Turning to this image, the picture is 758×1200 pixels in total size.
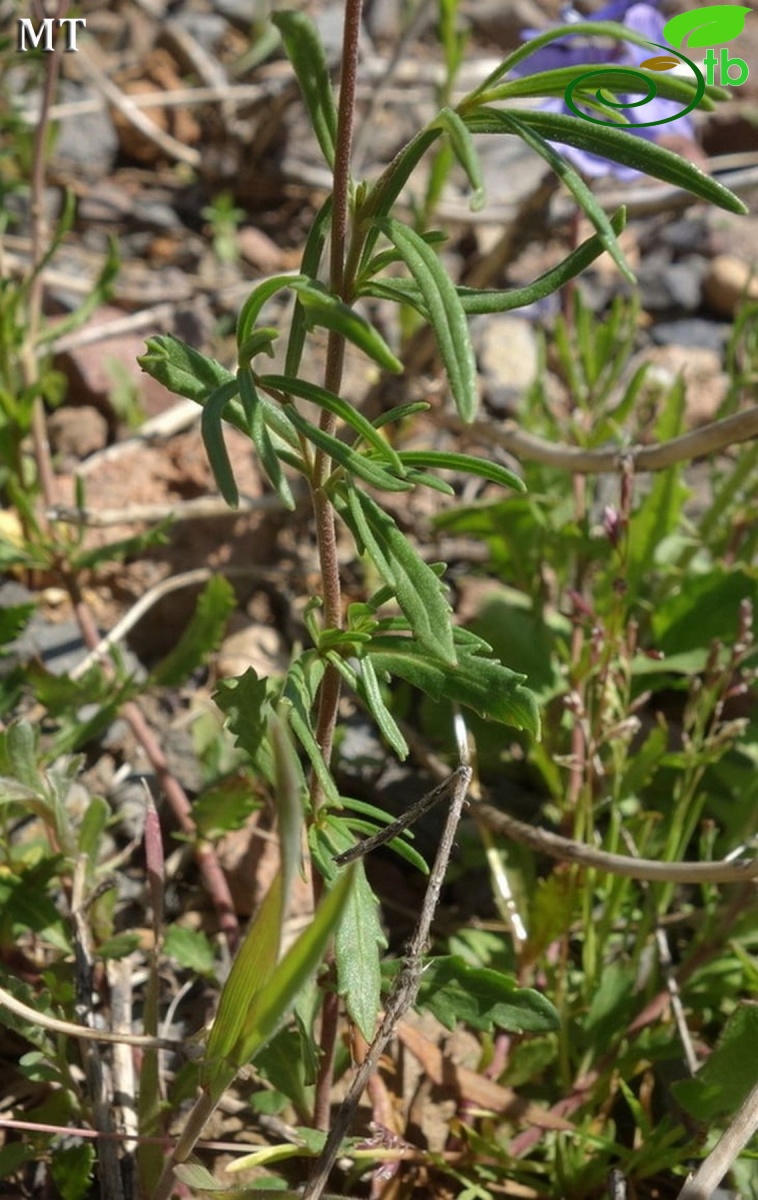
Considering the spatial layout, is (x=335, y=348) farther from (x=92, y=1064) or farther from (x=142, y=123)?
(x=142, y=123)

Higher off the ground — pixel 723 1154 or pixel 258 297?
pixel 258 297

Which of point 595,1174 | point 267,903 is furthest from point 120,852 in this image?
point 267,903

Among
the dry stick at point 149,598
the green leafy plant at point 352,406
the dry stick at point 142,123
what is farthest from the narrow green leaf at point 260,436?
the dry stick at point 142,123

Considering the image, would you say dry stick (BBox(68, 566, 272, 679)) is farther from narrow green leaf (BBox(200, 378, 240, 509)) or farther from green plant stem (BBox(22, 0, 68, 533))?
narrow green leaf (BBox(200, 378, 240, 509))

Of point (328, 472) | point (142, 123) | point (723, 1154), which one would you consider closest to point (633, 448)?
point (328, 472)

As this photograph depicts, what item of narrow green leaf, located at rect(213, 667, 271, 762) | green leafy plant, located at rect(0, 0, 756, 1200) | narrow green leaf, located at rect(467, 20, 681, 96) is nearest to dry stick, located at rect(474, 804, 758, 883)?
green leafy plant, located at rect(0, 0, 756, 1200)

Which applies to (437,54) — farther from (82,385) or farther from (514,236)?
(82,385)
